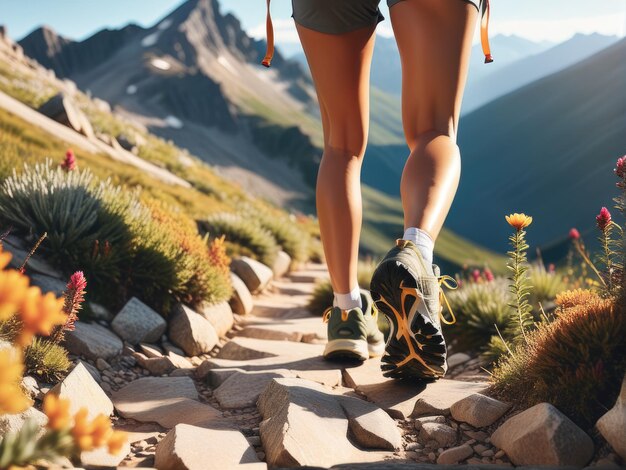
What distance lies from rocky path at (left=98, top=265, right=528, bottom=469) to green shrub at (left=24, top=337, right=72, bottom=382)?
0.32 metres

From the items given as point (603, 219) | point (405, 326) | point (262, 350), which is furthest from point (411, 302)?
point (262, 350)

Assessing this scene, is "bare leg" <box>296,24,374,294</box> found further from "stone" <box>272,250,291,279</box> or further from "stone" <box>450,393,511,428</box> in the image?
"stone" <box>272,250,291,279</box>

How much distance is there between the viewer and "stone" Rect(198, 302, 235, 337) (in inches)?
189

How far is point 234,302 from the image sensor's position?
5.87 meters

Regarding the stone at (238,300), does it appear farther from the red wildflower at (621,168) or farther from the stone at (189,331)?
the red wildflower at (621,168)

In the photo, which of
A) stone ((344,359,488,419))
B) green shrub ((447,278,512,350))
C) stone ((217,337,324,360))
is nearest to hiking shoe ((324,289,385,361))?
stone ((344,359,488,419))

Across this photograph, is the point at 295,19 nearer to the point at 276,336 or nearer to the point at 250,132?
the point at 276,336

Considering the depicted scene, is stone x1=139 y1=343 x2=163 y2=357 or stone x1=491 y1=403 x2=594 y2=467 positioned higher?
stone x1=491 y1=403 x2=594 y2=467

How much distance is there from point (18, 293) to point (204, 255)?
4.11 metres

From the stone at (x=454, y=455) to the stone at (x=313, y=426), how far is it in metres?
0.22

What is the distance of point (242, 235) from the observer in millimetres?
8141

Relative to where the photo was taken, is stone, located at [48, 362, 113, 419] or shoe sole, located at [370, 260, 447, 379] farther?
stone, located at [48, 362, 113, 419]

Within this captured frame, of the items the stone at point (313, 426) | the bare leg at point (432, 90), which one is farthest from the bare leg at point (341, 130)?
the stone at point (313, 426)

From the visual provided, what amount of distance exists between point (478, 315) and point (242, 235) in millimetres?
3746
